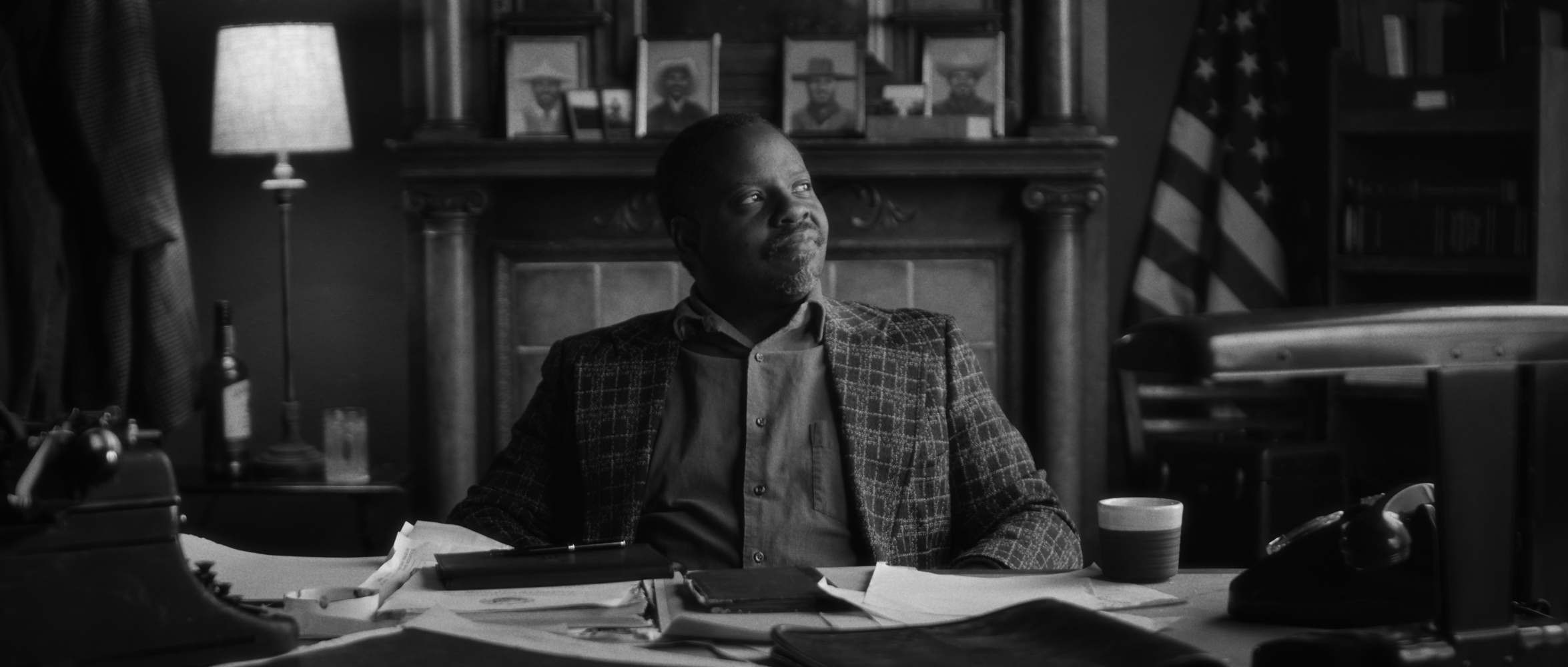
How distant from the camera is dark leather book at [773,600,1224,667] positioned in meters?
1.06

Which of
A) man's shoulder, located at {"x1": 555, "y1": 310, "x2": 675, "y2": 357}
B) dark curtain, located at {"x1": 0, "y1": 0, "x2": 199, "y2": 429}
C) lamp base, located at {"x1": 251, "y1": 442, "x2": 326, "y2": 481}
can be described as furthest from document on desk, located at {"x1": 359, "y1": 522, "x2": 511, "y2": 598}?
dark curtain, located at {"x1": 0, "y1": 0, "x2": 199, "y2": 429}

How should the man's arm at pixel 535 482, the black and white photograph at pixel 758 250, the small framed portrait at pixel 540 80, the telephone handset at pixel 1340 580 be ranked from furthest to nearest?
the small framed portrait at pixel 540 80, the black and white photograph at pixel 758 250, the man's arm at pixel 535 482, the telephone handset at pixel 1340 580

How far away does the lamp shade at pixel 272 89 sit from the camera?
9.96 ft

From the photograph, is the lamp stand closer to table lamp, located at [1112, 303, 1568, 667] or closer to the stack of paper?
the stack of paper

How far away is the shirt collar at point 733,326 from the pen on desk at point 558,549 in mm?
533

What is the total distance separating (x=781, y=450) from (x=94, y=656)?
38.3 inches

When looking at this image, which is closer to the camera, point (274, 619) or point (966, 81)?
point (274, 619)

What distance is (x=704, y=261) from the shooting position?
2.02 m

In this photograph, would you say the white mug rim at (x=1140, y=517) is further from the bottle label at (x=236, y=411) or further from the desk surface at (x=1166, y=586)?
the bottle label at (x=236, y=411)

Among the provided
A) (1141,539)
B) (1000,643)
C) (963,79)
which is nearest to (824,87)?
(963,79)

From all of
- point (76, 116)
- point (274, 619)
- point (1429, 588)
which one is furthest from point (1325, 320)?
point (76, 116)

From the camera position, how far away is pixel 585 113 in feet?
11.1

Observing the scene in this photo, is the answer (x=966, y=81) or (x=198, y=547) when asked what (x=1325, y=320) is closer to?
(x=198, y=547)

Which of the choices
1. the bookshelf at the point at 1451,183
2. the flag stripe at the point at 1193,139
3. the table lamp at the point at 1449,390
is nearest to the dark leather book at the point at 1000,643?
the table lamp at the point at 1449,390
